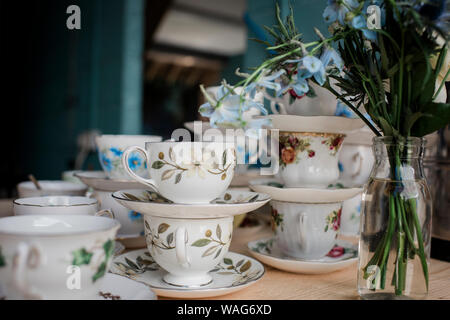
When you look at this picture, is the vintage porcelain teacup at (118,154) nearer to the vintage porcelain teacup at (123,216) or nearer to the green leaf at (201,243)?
the vintage porcelain teacup at (123,216)

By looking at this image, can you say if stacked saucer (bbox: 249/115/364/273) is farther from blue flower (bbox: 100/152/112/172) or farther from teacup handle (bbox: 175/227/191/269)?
blue flower (bbox: 100/152/112/172)

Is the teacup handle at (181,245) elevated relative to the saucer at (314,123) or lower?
lower

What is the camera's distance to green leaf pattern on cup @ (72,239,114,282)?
0.41 metres

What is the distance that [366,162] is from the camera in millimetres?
942

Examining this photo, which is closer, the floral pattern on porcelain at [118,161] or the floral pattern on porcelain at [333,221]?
the floral pattern on porcelain at [333,221]

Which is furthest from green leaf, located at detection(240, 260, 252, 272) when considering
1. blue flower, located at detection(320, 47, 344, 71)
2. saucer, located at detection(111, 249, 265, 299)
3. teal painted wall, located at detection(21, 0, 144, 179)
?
teal painted wall, located at detection(21, 0, 144, 179)

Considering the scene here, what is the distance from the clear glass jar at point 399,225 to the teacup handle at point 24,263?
400 millimetres

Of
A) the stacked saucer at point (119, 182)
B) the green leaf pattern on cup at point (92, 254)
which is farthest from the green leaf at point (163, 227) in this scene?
the stacked saucer at point (119, 182)

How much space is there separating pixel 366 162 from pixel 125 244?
55 cm

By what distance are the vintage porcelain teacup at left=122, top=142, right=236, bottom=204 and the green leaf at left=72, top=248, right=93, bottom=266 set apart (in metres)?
0.16

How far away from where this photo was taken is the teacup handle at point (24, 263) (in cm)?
39

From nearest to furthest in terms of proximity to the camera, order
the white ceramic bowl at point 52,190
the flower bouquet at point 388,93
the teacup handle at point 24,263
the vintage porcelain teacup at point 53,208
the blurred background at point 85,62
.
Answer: the teacup handle at point 24,263 → the flower bouquet at point 388,93 → the vintage porcelain teacup at point 53,208 → the white ceramic bowl at point 52,190 → the blurred background at point 85,62

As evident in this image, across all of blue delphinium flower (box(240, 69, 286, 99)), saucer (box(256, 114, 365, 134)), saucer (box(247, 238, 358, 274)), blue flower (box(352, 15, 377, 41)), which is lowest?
saucer (box(247, 238, 358, 274))
